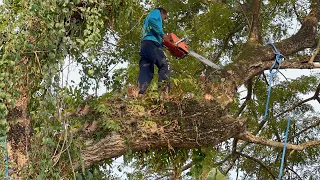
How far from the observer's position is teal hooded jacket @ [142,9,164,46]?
6.06 metres

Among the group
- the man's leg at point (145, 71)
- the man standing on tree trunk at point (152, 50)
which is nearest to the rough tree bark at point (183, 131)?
the man standing on tree trunk at point (152, 50)

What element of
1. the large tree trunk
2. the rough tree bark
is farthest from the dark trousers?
the large tree trunk

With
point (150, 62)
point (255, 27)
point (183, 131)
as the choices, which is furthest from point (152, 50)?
point (255, 27)

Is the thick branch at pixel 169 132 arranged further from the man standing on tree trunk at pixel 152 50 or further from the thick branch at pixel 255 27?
the thick branch at pixel 255 27

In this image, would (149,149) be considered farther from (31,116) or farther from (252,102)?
(252,102)

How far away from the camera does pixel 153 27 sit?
240 inches

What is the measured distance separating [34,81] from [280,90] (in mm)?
5837

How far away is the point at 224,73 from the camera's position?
20.7 feet

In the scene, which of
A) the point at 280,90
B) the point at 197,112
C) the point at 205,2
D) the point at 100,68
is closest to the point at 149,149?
the point at 197,112

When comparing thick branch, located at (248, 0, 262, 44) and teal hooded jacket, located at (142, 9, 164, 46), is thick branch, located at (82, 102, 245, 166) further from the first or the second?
thick branch, located at (248, 0, 262, 44)

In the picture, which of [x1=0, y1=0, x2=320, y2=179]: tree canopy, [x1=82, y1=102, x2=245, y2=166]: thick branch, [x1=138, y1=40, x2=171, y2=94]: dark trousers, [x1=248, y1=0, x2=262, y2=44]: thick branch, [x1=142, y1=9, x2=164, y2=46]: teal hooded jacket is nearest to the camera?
[x1=0, y1=0, x2=320, y2=179]: tree canopy

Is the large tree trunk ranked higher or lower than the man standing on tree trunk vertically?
lower

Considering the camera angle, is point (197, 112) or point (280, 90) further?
point (280, 90)

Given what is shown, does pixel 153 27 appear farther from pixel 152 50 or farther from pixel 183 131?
pixel 183 131
